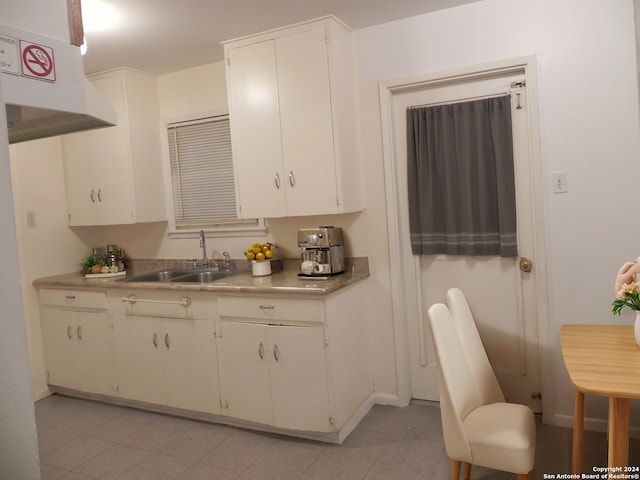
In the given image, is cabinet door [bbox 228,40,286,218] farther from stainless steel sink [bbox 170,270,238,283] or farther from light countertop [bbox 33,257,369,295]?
stainless steel sink [bbox 170,270,238,283]

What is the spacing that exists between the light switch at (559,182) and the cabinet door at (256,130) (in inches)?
62.3

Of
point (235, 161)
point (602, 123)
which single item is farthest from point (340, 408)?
point (602, 123)

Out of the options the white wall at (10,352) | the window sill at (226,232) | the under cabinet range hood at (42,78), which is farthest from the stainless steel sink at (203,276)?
the white wall at (10,352)

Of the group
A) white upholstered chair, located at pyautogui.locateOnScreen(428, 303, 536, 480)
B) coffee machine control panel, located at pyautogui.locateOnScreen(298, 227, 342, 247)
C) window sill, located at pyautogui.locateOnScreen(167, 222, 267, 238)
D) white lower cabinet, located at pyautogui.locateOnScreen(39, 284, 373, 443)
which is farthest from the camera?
window sill, located at pyautogui.locateOnScreen(167, 222, 267, 238)

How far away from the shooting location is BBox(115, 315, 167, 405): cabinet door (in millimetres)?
3340

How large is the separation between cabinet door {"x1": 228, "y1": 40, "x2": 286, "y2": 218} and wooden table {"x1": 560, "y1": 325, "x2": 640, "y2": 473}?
1.81m

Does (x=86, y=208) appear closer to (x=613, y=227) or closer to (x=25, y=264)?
(x=25, y=264)

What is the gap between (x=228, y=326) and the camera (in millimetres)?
3049

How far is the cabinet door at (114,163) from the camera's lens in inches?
146

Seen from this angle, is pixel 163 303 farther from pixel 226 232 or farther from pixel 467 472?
pixel 467 472

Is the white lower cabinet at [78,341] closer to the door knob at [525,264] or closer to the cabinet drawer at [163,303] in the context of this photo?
the cabinet drawer at [163,303]

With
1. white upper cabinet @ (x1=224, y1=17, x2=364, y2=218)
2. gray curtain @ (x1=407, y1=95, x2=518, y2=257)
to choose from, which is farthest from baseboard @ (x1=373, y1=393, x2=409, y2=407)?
white upper cabinet @ (x1=224, y1=17, x2=364, y2=218)

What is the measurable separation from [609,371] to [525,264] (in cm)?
114

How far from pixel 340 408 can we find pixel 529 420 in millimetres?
→ 1079
